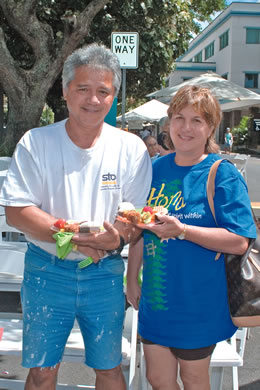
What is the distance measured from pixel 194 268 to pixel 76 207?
1.93 ft

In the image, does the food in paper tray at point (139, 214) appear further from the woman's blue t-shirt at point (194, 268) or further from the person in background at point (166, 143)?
the person in background at point (166, 143)

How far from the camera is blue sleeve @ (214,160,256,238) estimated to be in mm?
1927

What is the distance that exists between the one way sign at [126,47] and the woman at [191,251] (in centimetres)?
385

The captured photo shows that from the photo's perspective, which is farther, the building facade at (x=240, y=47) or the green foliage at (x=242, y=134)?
the building facade at (x=240, y=47)

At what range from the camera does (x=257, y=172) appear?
701 inches

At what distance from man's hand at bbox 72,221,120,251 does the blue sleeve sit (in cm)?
46

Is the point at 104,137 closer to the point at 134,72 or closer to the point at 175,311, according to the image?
the point at 175,311

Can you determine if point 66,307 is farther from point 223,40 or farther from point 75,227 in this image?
point 223,40

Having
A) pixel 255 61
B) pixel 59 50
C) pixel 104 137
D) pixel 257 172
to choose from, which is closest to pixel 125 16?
pixel 59 50

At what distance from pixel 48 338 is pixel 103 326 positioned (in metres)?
0.25

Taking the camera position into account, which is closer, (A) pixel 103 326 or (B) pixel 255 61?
(A) pixel 103 326

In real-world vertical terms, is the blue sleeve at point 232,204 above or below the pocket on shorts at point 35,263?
above

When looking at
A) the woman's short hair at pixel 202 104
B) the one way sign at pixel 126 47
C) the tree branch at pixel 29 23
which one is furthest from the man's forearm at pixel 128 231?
the tree branch at pixel 29 23

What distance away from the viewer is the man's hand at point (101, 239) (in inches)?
75.0
